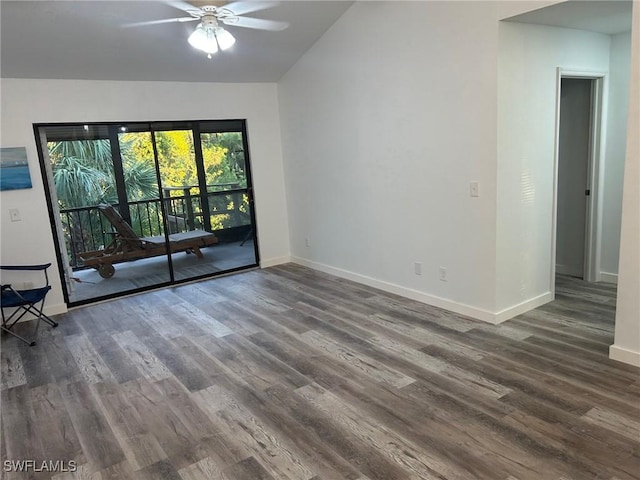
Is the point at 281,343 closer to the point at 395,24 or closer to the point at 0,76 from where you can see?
the point at 395,24

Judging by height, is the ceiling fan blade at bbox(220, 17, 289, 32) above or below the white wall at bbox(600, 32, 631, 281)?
above

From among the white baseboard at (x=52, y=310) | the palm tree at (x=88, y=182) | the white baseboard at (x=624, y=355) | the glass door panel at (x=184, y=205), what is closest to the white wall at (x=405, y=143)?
the white baseboard at (x=624, y=355)

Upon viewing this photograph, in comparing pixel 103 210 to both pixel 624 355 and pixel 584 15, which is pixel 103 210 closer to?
pixel 584 15

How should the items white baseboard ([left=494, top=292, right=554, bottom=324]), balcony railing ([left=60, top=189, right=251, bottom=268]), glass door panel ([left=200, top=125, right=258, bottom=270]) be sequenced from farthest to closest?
glass door panel ([left=200, top=125, right=258, bottom=270]), balcony railing ([left=60, top=189, right=251, bottom=268]), white baseboard ([left=494, top=292, right=554, bottom=324])

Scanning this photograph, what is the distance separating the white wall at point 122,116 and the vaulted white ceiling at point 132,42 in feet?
0.48

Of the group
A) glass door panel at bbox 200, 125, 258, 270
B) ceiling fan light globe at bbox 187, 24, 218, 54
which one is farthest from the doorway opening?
glass door panel at bbox 200, 125, 258, 270

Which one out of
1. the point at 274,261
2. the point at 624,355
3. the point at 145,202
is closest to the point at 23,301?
the point at 145,202

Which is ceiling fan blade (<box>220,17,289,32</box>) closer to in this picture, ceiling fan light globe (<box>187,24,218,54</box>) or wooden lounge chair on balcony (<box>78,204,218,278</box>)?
ceiling fan light globe (<box>187,24,218,54</box>)

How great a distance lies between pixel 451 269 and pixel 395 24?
Result: 2270 mm

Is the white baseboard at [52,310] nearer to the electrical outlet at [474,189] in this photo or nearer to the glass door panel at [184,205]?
the glass door panel at [184,205]

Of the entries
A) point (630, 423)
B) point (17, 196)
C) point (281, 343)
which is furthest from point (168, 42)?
point (630, 423)

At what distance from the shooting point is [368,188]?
474 centimetres

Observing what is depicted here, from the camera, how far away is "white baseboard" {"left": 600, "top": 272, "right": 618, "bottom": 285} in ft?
15.0
